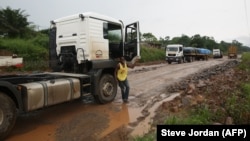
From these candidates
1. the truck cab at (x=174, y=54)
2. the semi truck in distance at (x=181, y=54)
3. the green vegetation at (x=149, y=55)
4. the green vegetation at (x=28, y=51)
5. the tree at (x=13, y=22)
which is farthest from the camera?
the green vegetation at (x=149, y=55)

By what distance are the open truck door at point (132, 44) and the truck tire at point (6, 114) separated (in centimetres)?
492

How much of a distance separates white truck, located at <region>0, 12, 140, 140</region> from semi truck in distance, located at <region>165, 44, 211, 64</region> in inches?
1073

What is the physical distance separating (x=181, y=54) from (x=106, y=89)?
1164 inches

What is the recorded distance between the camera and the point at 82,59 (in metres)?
8.96

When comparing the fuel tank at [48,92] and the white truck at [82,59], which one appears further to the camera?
the white truck at [82,59]

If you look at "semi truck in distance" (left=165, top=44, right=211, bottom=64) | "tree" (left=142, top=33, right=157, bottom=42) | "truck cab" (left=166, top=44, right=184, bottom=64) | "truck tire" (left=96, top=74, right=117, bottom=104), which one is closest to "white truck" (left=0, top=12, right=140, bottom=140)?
"truck tire" (left=96, top=74, right=117, bottom=104)

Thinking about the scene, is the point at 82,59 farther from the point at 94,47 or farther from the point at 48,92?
the point at 48,92

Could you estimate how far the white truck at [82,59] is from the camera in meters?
7.19

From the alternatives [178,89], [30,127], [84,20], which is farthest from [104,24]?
[178,89]

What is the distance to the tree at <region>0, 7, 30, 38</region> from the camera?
82.3 feet

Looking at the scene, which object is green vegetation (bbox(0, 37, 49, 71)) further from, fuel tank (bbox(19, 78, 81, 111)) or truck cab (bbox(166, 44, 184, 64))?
truck cab (bbox(166, 44, 184, 64))

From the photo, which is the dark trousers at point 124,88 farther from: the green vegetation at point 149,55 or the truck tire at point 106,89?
the green vegetation at point 149,55

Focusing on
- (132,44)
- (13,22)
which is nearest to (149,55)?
(13,22)

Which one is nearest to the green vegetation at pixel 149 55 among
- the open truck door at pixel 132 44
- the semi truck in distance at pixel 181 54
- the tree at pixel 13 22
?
the semi truck in distance at pixel 181 54
